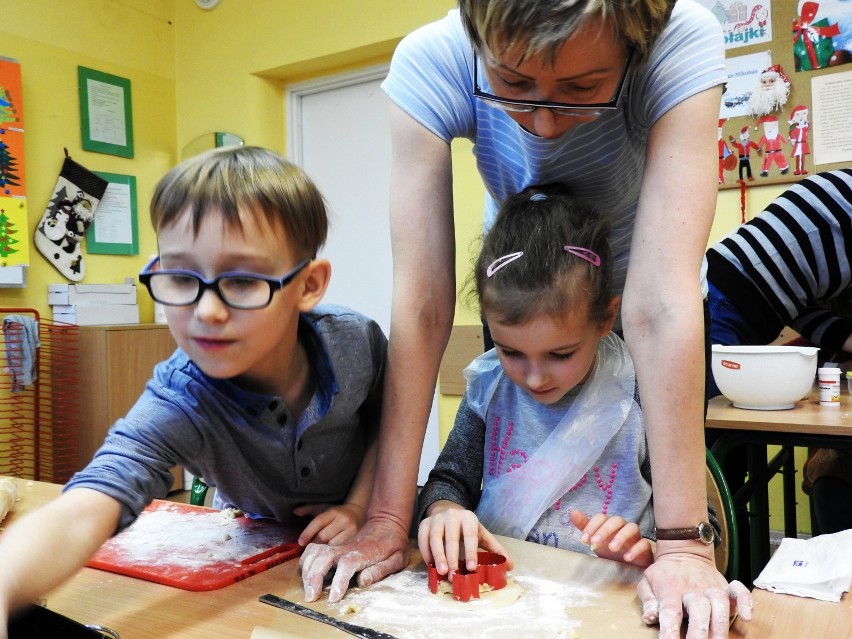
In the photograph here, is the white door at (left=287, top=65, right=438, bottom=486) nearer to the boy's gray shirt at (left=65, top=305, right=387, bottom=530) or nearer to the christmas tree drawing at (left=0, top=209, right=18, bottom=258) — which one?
the christmas tree drawing at (left=0, top=209, right=18, bottom=258)

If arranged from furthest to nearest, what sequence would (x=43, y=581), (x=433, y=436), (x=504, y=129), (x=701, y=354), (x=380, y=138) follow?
(x=380, y=138) < (x=433, y=436) < (x=504, y=129) < (x=701, y=354) < (x=43, y=581)

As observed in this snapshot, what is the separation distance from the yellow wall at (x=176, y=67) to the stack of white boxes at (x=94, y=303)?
7cm

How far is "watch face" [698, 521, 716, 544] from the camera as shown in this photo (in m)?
0.78

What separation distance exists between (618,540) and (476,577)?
17 cm

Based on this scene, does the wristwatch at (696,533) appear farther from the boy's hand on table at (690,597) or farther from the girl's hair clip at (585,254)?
the girl's hair clip at (585,254)

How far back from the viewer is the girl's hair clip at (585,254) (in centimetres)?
106

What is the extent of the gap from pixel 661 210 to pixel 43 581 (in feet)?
2.53

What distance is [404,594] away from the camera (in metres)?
0.82

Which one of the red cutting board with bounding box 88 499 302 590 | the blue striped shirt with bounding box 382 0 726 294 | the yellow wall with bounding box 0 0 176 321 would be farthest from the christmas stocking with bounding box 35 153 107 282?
the blue striped shirt with bounding box 382 0 726 294

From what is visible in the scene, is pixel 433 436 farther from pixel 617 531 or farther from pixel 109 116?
pixel 617 531

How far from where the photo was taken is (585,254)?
1.07m

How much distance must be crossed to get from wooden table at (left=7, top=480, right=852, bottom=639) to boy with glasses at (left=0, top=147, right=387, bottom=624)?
0.08 meters

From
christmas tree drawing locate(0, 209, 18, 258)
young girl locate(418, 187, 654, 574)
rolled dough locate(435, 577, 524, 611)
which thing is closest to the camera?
rolled dough locate(435, 577, 524, 611)

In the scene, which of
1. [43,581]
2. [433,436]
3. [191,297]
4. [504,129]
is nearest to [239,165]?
[191,297]
